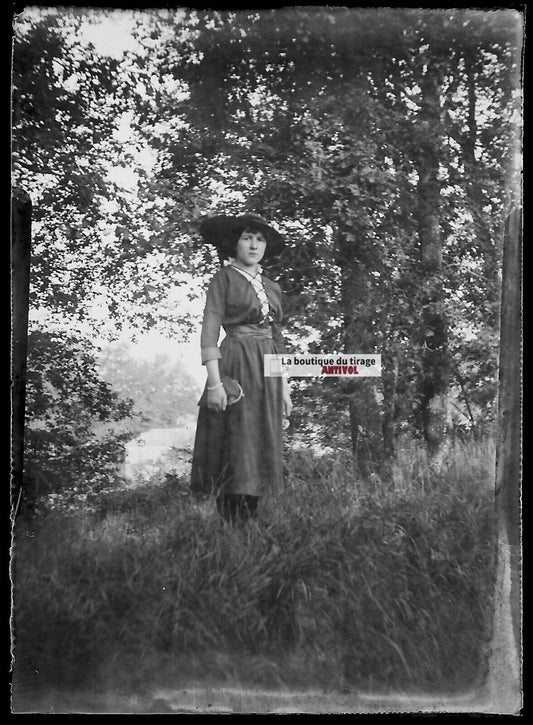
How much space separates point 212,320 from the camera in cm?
365

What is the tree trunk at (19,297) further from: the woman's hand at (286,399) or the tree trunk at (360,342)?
the tree trunk at (360,342)

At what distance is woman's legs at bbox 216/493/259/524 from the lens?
11.7 ft

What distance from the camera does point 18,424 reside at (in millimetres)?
3699

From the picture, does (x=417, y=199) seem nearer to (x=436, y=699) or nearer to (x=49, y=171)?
(x=49, y=171)

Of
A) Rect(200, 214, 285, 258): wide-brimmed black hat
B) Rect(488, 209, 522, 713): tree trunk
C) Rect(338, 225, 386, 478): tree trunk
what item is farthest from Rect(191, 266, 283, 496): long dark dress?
Rect(488, 209, 522, 713): tree trunk

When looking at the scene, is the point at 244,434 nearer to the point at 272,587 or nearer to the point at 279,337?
the point at 279,337

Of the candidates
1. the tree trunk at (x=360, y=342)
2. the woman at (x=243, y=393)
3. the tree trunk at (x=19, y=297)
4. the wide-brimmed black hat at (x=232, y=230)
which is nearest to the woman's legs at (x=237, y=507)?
the woman at (x=243, y=393)

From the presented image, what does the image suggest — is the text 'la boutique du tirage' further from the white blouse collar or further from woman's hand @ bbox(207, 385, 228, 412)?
the white blouse collar

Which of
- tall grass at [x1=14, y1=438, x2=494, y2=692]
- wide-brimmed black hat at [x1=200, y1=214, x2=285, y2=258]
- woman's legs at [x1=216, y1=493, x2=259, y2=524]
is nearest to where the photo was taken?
tall grass at [x1=14, y1=438, x2=494, y2=692]

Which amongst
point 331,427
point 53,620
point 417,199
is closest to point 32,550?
point 53,620

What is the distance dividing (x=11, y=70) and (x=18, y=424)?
196 centimetres

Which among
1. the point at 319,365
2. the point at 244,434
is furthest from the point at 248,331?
the point at 244,434

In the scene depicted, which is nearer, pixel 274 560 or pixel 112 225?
pixel 274 560

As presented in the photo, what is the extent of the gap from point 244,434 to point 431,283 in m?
1.34
